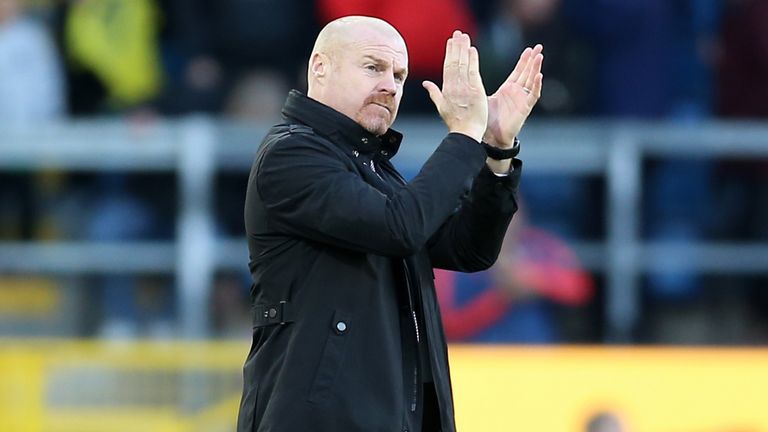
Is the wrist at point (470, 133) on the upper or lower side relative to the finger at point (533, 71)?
lower

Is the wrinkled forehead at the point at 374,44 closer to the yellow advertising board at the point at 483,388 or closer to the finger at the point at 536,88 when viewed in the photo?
the finger at the point at 536,88

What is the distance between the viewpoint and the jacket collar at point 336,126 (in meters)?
4.17

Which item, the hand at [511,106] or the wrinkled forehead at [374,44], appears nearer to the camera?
the wrinkled forehead at [374,44]

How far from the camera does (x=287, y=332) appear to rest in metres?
4.04

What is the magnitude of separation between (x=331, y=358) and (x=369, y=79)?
0.73 metres

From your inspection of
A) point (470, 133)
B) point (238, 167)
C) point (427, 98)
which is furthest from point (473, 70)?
point (427, 98)

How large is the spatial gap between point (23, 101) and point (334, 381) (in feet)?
19.7

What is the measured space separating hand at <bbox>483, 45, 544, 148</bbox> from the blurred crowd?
13.6 feet

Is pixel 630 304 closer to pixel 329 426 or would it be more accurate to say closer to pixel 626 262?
pixel 626 262

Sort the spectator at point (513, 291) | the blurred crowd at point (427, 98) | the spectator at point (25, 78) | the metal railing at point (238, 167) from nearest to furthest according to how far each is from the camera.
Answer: the spectator at point (513, 291) < the metal railing at point (238, 167) < the blurred crowd at point (427, 98) < the spectator at point (25, 78)

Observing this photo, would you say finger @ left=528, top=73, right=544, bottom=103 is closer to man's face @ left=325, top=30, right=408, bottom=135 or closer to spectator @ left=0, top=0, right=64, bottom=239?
man's face @ left=325, top=30, right=408, bottom=135

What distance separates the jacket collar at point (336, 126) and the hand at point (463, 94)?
0.21 m

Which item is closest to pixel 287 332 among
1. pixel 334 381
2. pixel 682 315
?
pixel 334 381

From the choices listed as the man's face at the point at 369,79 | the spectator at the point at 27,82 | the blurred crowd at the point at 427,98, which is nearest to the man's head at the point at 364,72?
the man's face at the point at 369,79
